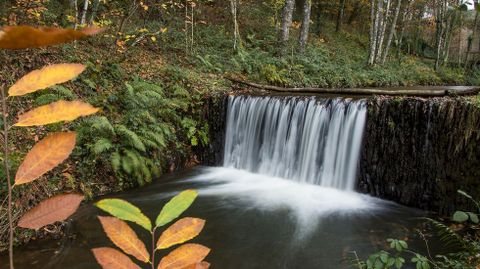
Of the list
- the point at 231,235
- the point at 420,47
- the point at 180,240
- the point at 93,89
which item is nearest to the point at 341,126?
the point at 231,235

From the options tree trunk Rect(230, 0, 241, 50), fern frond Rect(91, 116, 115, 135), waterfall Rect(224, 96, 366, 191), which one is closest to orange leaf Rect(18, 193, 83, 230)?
fern frond Rect(91, 116, 115, 135)

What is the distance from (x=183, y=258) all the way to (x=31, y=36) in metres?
0.51

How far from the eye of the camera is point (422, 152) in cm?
692

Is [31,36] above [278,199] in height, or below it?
above

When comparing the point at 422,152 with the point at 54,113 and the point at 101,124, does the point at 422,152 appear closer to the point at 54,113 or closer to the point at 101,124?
the point at 101,124

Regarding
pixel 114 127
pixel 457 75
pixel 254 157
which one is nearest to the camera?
pixel 114 127

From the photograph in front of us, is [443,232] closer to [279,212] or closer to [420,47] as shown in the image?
[279,212]

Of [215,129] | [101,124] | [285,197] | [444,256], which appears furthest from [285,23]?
[444,256]

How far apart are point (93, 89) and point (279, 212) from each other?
17.0 feet

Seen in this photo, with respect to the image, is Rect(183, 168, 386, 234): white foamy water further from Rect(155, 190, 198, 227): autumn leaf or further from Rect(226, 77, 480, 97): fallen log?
Rect(155, 190, 198, 227): autumn leaf

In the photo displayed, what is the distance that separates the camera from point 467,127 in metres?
6.32

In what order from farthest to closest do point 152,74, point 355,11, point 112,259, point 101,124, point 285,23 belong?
point 355,11 → point 285,23 → point 152,74 → point 101,124 → point 112,259

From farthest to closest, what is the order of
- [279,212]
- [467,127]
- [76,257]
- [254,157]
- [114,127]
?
[254,157] < [114,127] < [279,212] < [467,127] < [76,257]

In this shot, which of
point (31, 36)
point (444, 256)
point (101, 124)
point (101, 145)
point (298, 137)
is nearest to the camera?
point (31, 36)
